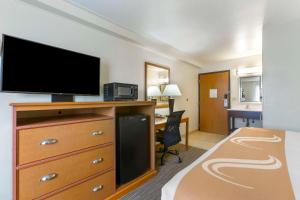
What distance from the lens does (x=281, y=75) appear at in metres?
2.42

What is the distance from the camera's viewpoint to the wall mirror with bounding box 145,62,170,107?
323 cm

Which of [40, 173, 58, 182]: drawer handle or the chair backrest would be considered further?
the chair backrest

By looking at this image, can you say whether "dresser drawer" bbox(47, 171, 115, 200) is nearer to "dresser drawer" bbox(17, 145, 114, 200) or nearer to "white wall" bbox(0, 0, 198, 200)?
"dresser drawer" bbox(17, 145, 114, 200)

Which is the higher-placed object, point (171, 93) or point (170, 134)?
point (171, 93)

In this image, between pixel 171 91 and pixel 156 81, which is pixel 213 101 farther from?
→ pixel 156 81

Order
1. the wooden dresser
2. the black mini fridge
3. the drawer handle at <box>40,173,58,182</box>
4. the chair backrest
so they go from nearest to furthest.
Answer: the wooden dresser → the drawer handle at <box>40,173,58,182</box> → the black mini fridge → the chair backrest

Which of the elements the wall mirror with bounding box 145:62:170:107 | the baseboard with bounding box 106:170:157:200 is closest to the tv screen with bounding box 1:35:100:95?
the baseboard with bounding box 106:170:157:200

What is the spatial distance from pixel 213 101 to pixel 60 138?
14.8ft

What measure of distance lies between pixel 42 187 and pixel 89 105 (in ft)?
2.51

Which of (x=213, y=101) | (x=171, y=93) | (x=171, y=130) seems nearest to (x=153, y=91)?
(x=171, y=93)

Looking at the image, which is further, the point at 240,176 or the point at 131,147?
the point at 131,147

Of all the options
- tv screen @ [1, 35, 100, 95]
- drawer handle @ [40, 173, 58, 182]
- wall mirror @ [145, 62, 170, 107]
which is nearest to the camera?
drawer handle @ [40, 173, 58, 182]

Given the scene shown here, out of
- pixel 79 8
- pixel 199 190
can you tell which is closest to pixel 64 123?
pixel 199 190

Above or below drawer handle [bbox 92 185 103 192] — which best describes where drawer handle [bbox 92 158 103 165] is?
above
